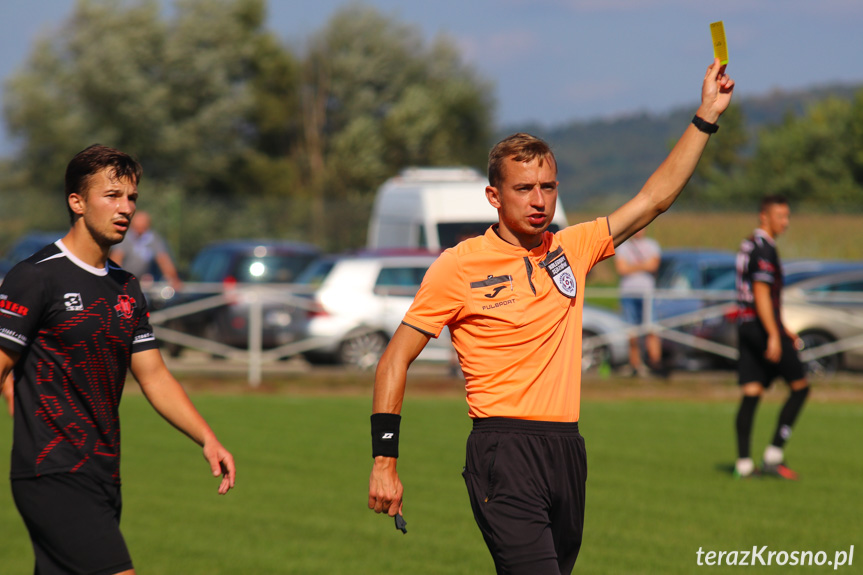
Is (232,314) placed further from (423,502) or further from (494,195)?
(494,195)

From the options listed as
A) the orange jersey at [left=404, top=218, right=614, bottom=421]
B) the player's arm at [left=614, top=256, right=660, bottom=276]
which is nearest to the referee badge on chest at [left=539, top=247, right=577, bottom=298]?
the orange jersey at [left=404, top=218, right=614, bottom=421]

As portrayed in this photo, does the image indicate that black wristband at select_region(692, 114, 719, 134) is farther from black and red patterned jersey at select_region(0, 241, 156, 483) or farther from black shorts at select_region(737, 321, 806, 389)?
black shorts at select_region(737, 321, 806, 389)

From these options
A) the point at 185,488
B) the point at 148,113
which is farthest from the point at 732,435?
the point at 148,113

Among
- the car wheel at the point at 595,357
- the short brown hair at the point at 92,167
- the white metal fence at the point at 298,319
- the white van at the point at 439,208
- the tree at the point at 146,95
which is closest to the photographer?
the short brown hair at the point at 92,167

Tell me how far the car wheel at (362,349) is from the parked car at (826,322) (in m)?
6.14

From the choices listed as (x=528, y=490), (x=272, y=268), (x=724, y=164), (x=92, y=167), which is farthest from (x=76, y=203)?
(x=724, y=164)

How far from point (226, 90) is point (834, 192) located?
27944mm

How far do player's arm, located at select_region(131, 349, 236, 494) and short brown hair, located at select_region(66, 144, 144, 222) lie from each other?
63 centimetres

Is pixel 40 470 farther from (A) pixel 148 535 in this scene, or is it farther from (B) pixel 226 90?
(B) pixel 226 90

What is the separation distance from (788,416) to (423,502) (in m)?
3.24

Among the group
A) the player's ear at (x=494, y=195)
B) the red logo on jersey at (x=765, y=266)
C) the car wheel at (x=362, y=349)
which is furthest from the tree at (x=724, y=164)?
the player's ear at (x=494, y=195)

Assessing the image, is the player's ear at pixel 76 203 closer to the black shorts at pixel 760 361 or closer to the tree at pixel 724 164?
the black shorts at pixel 760 361

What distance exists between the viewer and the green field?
6.62 metres

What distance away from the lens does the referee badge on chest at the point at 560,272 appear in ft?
13.3
